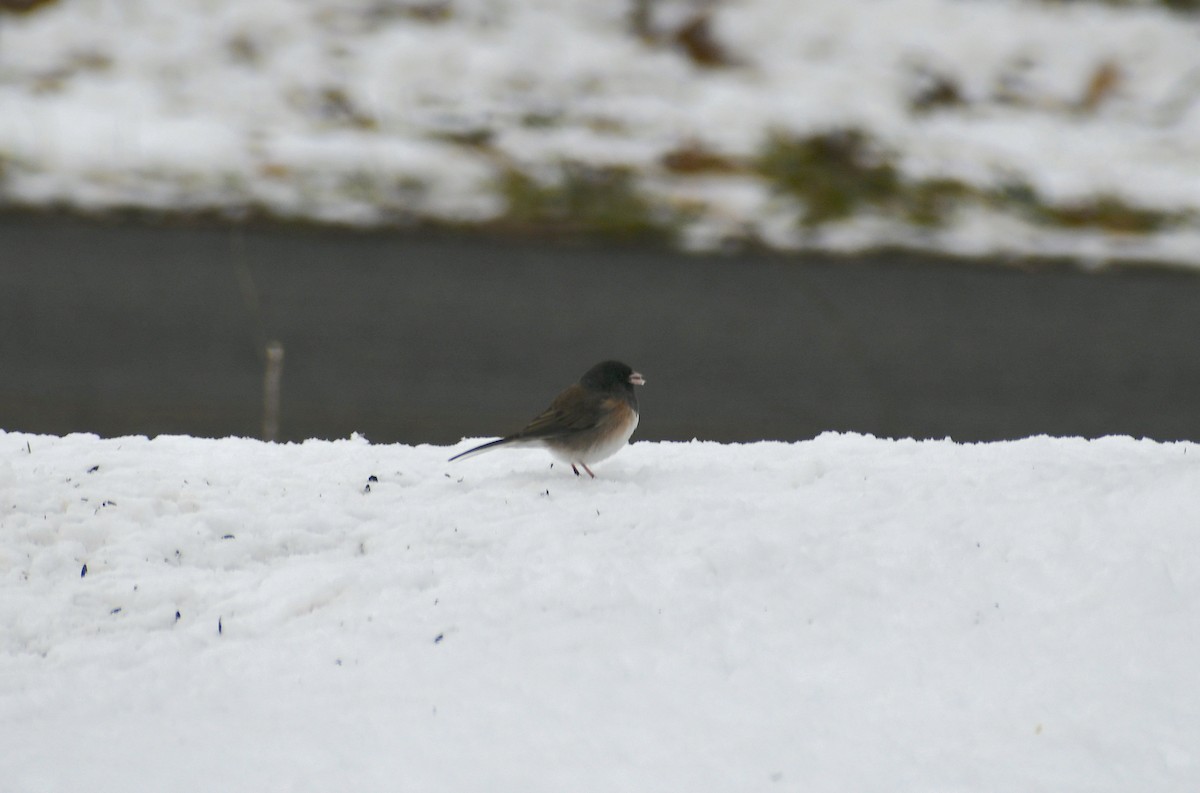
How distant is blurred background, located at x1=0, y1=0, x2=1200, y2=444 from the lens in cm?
557

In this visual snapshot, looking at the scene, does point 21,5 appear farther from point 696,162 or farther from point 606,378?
point 606,378

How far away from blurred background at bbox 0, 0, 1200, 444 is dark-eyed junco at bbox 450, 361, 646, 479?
1725 mm

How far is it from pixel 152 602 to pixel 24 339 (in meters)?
3.09

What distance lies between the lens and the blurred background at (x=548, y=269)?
219 inches

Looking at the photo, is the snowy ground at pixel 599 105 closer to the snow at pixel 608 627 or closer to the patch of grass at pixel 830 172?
the patch of grass at pixel 830 172

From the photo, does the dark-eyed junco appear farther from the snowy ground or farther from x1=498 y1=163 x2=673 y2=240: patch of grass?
the snowy ground

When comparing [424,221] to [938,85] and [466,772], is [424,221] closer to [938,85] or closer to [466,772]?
[938,85]

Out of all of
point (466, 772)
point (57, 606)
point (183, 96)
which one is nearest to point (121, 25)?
point (183, 96)

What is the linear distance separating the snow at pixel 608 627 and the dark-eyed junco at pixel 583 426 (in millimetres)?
143

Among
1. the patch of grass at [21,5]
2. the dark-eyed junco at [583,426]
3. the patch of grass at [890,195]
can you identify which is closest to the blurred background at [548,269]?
the patch of grass at [890,195]

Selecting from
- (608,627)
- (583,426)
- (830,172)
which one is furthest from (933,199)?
(608,627)

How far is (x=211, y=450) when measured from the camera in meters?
4.36

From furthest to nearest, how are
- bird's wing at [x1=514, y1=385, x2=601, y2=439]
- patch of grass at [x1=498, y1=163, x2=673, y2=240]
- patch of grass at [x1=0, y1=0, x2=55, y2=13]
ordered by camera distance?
patch of grass at [x1=0, y1=0, x2=55, y2=13], patch of grass at [x1=498, y1=163, x2=673, y2=240], bird's wing at [x1=514, y1=385, x2=601, y2=439]

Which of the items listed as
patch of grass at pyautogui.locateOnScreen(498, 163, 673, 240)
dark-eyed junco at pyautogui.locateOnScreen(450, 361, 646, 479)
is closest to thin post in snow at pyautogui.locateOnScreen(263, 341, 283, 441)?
patch of grass at pyautogui.locateOnScreen(498, 163, 673, 240)
